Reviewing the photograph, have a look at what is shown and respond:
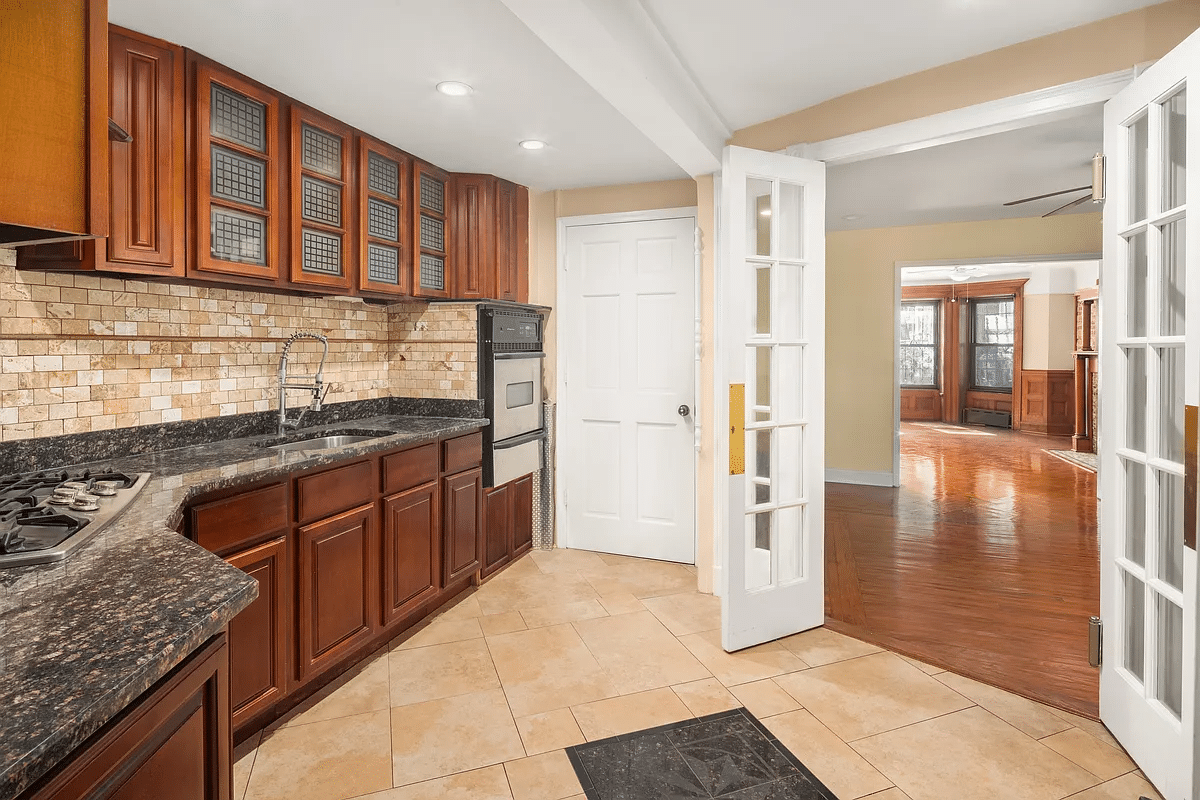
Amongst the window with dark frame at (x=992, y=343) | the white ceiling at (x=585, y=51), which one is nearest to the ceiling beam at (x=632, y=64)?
the white ceiling at (x=585, y=51)

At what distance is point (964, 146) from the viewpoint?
3.76m

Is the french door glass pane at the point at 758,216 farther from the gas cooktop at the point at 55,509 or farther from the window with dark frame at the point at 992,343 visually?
the window with dark frame at the point at 992,343

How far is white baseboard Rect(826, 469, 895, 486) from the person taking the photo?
625cm

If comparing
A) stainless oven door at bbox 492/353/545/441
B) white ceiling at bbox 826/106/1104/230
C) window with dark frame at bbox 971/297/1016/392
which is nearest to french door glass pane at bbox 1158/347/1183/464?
white ceiling at bbox 826/106/1104/230

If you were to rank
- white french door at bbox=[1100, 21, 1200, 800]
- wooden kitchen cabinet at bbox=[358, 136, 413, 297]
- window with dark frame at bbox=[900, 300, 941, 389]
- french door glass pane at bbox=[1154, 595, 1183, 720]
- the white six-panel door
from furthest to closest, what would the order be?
window with dark frame at bbox=[900, 300, 941, 389]
the white six-panel door
wooden kitchen cabinet at bbox=[358, 136, 413, 297]
french door glass pane at bbox=[1154, 595, 1183, 720]
white french door at bbox=[1100, 21, 1200, 800]

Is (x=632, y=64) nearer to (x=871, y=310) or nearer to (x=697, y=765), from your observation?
(x=697, y=765)

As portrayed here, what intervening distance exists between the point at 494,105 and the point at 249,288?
4.30 ft

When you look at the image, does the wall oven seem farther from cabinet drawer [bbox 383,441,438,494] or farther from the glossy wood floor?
the glossy wood floor

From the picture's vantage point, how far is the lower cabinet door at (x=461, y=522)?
3262 millimetres

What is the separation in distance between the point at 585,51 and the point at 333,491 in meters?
1.81

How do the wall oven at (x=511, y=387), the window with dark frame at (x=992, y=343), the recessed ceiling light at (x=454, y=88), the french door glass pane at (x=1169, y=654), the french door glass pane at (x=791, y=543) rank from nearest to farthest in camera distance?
the french door glass pane at (x=1169, y=654)
the recessed ceiling light at (x=454, y=88)
the french door glass pane at (x=791, y=543)
the wall oven at (x=511, y=387)
the window with dark frame at (x=992, y=343)

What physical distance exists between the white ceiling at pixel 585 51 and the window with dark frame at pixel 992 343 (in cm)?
938

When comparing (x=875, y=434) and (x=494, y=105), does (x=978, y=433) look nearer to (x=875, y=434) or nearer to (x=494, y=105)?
(x=875, y=434)

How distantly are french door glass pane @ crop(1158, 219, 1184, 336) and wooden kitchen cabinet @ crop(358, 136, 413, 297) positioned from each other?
3.05 m
